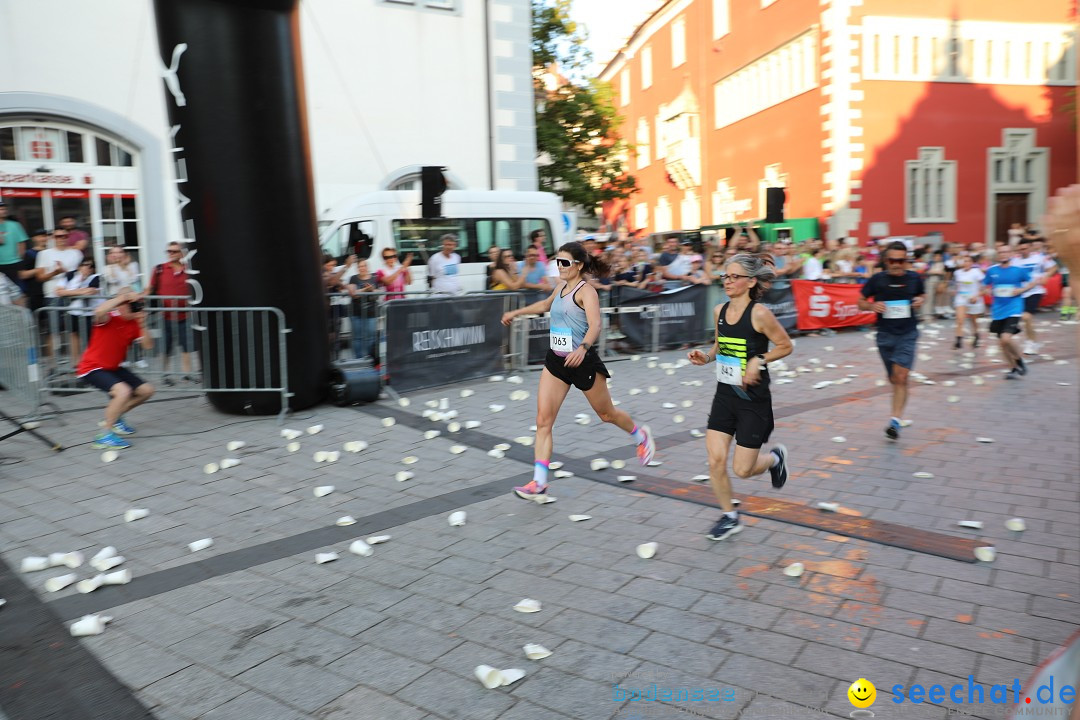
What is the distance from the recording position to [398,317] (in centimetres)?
966

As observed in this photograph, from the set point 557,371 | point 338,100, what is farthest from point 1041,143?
point 557,371

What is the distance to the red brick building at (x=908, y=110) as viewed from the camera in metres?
25.8

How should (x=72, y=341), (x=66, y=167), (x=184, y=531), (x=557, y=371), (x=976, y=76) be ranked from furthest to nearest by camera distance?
1. (x=976, y=76)
2. (x=66, y=167)
3. (x=72, y=341)
4. (x=557, y=371)
5. (x=184, y=531)

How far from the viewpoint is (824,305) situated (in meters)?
16.1

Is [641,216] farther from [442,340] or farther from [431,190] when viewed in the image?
[442,340]

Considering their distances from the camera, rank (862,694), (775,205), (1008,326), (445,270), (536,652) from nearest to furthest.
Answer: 1. (862,694)
2. (536,652)
3. (1008,326)
4. (445,270)
5. (775,205)

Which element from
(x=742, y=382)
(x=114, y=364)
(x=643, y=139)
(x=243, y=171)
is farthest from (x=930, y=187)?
(x=114, y=364)

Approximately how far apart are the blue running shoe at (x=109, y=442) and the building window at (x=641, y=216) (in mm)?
40903

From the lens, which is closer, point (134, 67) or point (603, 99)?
point (134, 67)

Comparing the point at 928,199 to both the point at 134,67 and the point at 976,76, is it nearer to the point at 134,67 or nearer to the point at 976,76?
the point at 976,76

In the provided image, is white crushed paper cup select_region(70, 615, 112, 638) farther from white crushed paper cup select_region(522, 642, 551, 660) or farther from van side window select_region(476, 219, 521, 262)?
van side window select_region(476, 219, 521, 262)

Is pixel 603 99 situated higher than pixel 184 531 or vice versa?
pixel 603 99

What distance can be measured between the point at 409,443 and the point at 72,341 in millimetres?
4990

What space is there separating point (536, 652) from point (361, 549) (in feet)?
5.28
